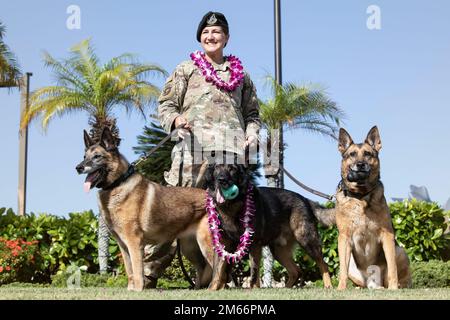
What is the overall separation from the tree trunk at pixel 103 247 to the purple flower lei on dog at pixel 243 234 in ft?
23.2

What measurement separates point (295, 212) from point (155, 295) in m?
2.63

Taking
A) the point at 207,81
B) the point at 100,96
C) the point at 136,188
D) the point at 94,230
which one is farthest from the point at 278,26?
the point at 136,188

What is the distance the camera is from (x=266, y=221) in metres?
Answer: 7.95

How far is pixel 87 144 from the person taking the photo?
7.41m

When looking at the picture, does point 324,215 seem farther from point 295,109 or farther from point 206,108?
point 295,109

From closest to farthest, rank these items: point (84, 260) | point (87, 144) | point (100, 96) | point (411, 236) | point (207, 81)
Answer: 1. point (87, 144)
2. point (207, 81)
3. point (411, 236)
4. point (84, 260)
5. point (100, 96)

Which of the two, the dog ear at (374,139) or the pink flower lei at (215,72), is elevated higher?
the pink flower lei at (215,72)

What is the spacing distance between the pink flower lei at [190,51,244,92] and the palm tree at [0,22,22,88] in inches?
585

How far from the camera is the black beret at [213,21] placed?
7969mm

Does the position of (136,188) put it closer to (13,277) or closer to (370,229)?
(370,229)

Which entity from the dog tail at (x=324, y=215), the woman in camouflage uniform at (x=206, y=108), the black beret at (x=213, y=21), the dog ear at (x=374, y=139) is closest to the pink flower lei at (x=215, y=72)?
the woman in camouflage uniform at (x=206, y=108)

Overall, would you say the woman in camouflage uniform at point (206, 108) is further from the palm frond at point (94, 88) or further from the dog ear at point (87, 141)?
the palm frond at point (94, 88)

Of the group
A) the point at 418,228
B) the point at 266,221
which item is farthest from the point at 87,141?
the point at 418,228

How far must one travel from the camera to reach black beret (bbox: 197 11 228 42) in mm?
7969
